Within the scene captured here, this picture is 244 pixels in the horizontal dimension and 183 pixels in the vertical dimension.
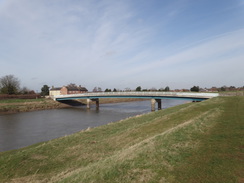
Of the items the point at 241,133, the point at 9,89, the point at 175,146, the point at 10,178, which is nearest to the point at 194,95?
the point at 241,133

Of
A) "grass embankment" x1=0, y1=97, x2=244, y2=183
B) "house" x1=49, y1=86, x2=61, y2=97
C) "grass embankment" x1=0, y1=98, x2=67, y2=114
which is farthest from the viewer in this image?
"house" x1=49, y1=86, x2=61, y2=97

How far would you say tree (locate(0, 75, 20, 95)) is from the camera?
7394 cm

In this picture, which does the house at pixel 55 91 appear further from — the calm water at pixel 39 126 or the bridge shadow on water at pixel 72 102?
the calm water at pixel 39 126

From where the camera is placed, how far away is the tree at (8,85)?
73.9m

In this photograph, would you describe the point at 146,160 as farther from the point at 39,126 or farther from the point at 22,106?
the point at 22,106

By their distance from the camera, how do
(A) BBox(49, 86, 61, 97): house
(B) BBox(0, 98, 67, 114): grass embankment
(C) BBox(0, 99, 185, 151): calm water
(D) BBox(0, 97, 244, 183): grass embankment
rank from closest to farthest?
(D) BBox(0, 97, 244, 183): grass embankment, (C) BBox(0, 99, 185, 151): calm water, (B) BBox(0, 98, 67, 114): grass embankment, (A) BBox(49, 86, 61, 97): house

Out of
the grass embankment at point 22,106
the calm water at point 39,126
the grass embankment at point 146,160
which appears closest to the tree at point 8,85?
the grass embankment at point 22,106

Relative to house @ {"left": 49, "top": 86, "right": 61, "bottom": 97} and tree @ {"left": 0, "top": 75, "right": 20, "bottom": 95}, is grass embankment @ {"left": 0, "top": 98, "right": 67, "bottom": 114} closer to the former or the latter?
tree @ {"left": 0, "top": 75, "right": 20, "bottom": 95}

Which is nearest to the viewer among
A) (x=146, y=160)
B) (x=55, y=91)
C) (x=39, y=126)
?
(x=146, y=160)

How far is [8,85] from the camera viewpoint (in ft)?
250

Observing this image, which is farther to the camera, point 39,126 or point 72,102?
point 72,102

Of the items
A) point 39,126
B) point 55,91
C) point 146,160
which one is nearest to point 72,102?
point 55,91

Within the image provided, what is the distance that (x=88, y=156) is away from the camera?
10.1 metres

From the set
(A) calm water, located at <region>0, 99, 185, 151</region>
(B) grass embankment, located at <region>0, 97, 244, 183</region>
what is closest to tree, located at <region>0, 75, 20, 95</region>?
(A) calm water, located at <region>0, 99, 185, 151</region>
